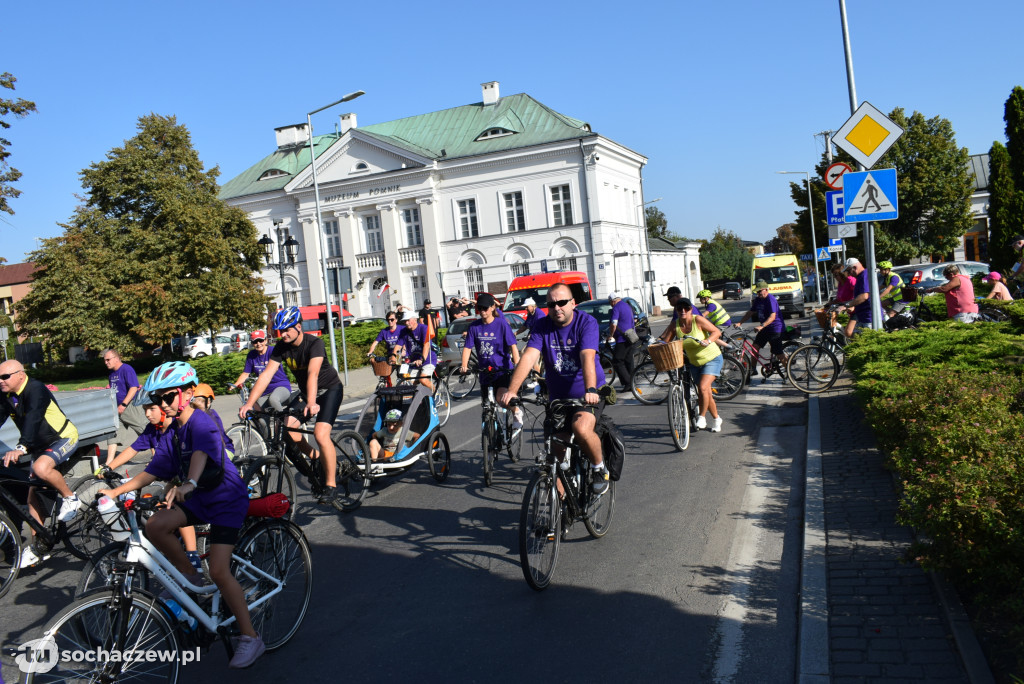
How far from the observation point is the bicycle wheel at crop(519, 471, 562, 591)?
16.7 feet

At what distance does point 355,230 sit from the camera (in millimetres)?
55188

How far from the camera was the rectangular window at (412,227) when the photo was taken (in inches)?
2136

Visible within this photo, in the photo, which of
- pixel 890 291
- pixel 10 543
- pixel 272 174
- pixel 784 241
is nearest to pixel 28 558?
pixel 10 543

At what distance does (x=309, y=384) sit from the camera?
7305 mm

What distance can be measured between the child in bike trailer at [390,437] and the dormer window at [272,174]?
54.7 m

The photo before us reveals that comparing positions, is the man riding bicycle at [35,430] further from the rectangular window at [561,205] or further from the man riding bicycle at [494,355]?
the rectangular window at [561,205]

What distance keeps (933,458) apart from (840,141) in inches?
257

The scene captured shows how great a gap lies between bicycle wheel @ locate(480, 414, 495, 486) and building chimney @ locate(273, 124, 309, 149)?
57.8 m

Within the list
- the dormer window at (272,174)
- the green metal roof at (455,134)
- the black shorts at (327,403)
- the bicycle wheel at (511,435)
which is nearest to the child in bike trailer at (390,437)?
the black shorts at (327,403)

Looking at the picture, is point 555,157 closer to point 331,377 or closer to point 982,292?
point 982,292

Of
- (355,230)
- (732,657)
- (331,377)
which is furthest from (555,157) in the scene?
(732,657)

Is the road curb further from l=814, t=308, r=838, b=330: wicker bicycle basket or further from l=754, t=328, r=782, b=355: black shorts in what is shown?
l=814, t=308, r=838, b=330: wicker bicycle basket

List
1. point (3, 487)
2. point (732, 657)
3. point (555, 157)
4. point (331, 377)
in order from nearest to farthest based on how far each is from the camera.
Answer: point (732, 657), point (3, 487), point (331, 377), point (555, 157)

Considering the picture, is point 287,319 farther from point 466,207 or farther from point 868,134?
point 466,207
